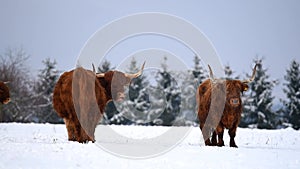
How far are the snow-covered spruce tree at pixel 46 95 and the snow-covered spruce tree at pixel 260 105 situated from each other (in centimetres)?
1651

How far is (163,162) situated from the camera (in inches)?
260

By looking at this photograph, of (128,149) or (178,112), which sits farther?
(178,112)

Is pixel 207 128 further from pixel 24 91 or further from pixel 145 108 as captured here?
pixel 24 91

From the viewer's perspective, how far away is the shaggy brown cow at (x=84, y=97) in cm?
988

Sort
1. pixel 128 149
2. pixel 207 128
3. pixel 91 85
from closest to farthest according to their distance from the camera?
pixel 128 149 → pixel 91 85 → pixel 207 128

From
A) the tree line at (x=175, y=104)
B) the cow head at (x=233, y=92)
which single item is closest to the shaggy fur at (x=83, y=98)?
the cow head at (x=233, y=92)

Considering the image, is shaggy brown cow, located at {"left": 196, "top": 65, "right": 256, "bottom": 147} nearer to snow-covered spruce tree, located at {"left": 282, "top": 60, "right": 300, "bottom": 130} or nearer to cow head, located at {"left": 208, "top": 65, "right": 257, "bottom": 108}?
cow head, located at {"left": 208, "top": 65, "right": 257, "bottom": 108}

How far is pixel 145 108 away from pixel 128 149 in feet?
94.5

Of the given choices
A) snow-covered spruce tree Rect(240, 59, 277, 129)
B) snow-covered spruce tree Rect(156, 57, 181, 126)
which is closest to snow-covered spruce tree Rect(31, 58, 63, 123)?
snow-covered spruce tree Rect(156, 57, 181, 126)

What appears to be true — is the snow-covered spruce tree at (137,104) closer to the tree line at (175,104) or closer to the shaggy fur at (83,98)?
the tree line at (175,104)

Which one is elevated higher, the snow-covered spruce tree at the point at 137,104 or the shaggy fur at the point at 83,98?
the shaggy fur at the point at 83,98

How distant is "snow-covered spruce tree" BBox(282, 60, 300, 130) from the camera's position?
36.8 m

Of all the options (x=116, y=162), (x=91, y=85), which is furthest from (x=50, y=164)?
(x=91, y=85)

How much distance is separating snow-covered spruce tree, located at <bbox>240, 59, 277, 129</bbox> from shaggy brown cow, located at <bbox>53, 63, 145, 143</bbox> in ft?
88.6
